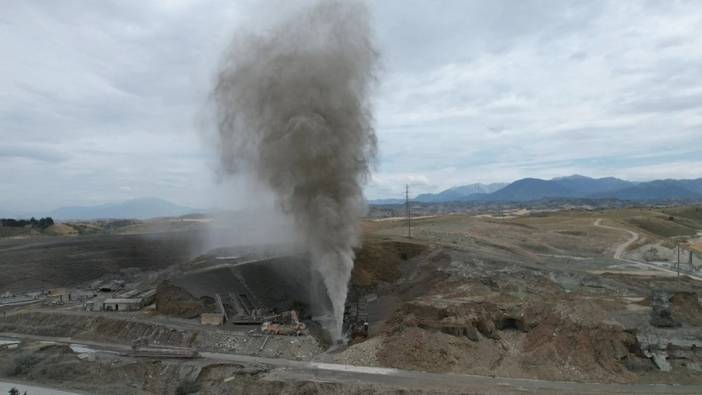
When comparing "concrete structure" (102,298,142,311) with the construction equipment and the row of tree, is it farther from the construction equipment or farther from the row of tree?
the row of tree

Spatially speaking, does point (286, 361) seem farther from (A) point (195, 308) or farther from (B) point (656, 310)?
(B) point (656, 310)

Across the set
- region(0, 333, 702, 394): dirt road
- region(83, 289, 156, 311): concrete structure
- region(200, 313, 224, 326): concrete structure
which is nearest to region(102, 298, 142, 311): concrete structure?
region(83, 289, 156, 311): concrete structure

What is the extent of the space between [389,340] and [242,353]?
9397 mm

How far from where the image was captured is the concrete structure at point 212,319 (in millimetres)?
39688

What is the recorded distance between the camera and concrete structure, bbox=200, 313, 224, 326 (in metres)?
39.7

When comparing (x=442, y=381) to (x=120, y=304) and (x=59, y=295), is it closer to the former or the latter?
(x=120, y=304)

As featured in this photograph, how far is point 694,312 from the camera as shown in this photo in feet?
130

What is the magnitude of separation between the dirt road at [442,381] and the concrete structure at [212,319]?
971 cm

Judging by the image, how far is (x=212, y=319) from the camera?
39.9 meters

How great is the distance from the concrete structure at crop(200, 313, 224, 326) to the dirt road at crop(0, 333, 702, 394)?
9.71 metres


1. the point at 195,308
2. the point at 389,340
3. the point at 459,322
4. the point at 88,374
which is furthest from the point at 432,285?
the point at 88,374

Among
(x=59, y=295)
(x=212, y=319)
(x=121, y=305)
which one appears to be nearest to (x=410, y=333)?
(x=212, y=319)

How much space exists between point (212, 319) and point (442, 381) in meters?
19.2

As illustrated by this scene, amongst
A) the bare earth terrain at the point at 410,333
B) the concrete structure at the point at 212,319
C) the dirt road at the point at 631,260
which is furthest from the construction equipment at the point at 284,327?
the dirt road at the point at 631,260
